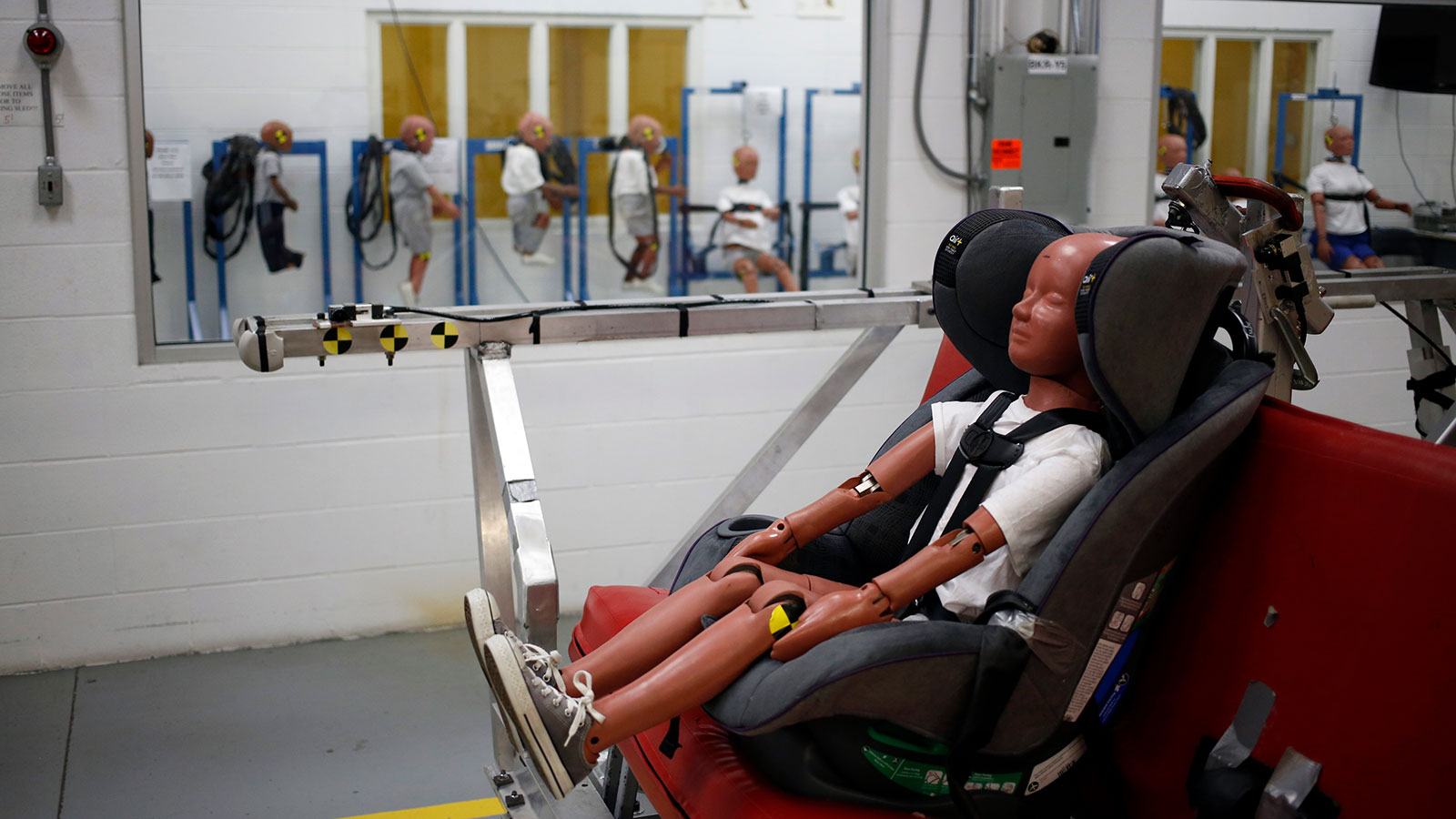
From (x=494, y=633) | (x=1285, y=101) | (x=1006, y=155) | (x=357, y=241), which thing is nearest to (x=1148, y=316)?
(x=494, y=633)

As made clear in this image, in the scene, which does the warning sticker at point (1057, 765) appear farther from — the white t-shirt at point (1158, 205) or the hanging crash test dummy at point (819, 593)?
the white t-shirt at point (1158, 205)

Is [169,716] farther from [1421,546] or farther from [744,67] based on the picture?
[1421,546]

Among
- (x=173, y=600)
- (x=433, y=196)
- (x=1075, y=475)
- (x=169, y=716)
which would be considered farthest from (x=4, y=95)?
(x=1075, y=475)

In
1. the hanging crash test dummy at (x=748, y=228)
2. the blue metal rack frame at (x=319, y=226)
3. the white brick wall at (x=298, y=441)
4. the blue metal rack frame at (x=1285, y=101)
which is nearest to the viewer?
the white brick wall at (x=298, y=441)

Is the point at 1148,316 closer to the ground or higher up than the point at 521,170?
closer to the ground

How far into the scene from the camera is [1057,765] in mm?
1743

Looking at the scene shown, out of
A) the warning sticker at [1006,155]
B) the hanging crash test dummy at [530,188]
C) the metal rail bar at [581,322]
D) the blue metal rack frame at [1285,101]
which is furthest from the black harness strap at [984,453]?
the blue metal rack frame at [1285,101]

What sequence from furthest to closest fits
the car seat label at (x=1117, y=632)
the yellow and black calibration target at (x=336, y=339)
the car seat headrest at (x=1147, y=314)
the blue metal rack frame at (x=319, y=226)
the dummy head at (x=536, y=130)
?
the dummy head at (x=536, y=130), the blue metal rack frame at (x=319, y=226), the yellow and black calibration target at (x=336, y=339), the car seat label at (x=1117, y=632), the car seat headrest at (x=1147, y=314)

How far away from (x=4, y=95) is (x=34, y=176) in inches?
7.9

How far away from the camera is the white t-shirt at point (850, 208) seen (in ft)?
12.4

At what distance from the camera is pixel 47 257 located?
3.09 meters

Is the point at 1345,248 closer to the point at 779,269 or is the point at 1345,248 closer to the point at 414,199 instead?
the point at 779,269

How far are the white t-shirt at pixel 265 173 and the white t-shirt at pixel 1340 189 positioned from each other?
3.34 meters

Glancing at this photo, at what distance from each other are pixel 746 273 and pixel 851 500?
1.96 m
